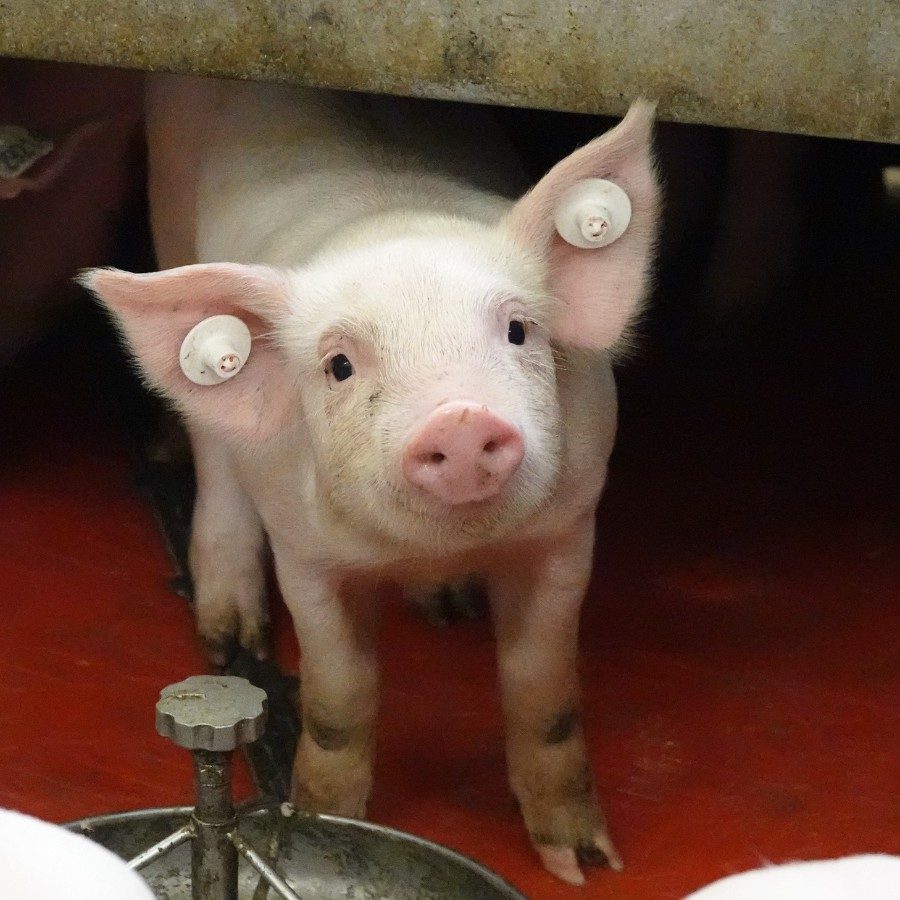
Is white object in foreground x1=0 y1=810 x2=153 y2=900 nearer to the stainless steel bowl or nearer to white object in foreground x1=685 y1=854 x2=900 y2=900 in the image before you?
white object in foreground x1=685 y1=854 x2=900 y2=900

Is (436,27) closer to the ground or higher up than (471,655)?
higher up

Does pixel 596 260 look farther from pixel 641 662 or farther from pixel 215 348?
pixel 641 662

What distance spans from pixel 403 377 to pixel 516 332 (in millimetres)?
180

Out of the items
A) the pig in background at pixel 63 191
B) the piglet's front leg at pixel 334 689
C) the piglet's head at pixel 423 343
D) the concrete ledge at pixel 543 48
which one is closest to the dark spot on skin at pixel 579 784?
the piglet's front leg at pixel 334 689

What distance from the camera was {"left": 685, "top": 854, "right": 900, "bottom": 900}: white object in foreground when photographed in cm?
82

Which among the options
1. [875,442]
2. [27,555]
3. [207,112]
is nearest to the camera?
[207,112]

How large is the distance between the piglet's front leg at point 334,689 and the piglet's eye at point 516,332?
18.7 inches

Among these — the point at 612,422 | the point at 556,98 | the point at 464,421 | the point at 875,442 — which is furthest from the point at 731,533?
the point at 464,421

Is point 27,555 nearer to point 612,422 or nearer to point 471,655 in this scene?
point 471,655

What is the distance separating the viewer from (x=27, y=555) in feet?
Answer: 9.43

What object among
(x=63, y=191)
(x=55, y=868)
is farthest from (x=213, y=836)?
(x=63, y=191)

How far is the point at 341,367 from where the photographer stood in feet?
5.54

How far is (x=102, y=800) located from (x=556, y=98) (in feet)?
3.95

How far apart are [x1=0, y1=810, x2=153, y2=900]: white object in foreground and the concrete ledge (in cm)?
130
